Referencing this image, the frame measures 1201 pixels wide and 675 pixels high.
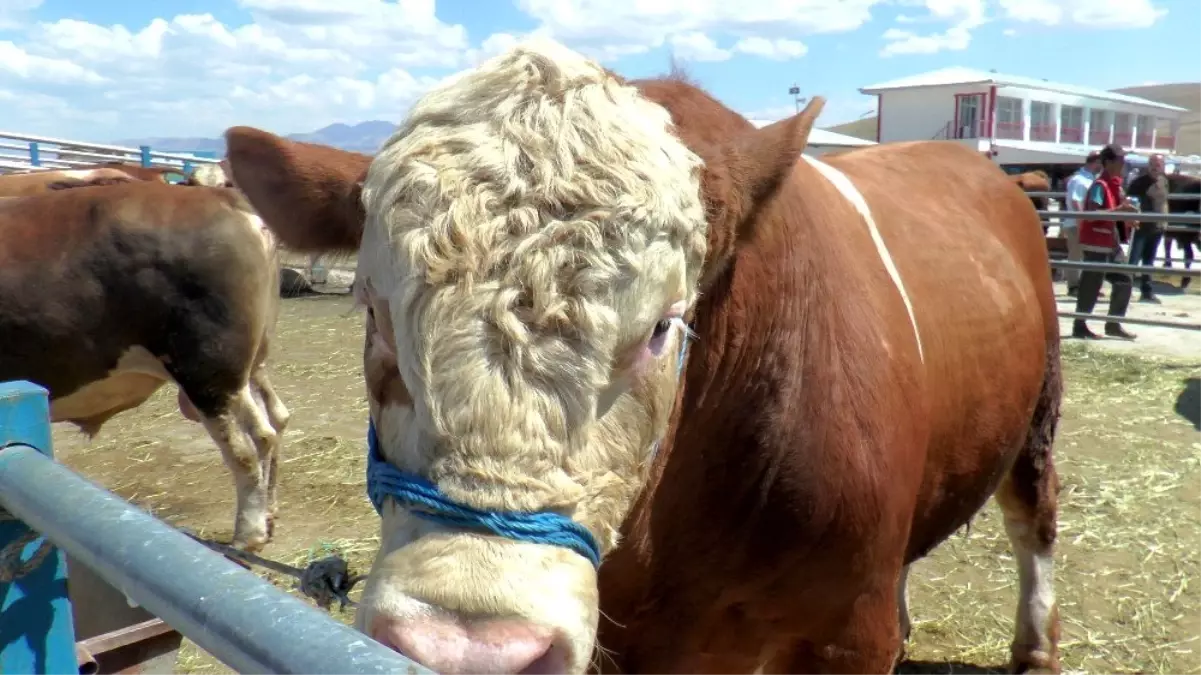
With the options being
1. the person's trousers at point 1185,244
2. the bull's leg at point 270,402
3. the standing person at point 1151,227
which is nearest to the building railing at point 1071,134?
the person's trousers at point 1185,244

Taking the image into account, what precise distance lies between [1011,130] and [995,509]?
47.4 m

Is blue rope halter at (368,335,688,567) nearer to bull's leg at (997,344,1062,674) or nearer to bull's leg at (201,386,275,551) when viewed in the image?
bull's leg at (997,344,1062,674)

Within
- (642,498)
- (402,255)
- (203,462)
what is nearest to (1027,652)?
(642,498)

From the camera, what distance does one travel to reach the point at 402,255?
1.38 metres

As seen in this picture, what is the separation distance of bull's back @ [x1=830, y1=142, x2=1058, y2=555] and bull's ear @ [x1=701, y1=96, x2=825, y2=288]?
96cm

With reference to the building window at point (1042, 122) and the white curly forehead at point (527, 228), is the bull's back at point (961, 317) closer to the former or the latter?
the white curly forehead at point (527, 228)

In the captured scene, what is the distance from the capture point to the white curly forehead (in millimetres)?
1312

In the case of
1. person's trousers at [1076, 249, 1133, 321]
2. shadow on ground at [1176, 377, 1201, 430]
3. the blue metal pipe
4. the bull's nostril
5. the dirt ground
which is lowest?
the dirt ground

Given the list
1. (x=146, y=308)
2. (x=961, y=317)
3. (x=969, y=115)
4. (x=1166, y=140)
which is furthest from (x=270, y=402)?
(x=1166, y=140)

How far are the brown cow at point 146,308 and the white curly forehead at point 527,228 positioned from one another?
360cm

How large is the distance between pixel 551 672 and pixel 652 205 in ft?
2.45

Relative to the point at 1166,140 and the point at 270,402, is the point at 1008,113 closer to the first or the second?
the point at 1166,140

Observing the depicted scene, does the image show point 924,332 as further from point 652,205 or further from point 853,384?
point 652,205

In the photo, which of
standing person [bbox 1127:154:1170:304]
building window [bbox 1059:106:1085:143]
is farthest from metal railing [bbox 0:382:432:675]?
building window [bbox 1059:106:1085:143]
